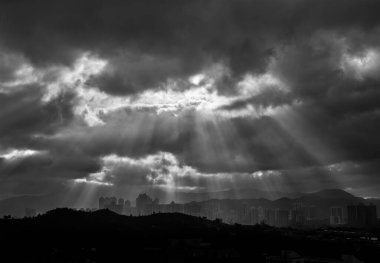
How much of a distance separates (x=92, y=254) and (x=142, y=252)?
9138 millimetres

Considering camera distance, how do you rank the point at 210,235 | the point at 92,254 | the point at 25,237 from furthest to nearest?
1. the point at 210,235
2. the point at 25,237
3. the point at 92,254

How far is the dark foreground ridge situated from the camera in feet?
277

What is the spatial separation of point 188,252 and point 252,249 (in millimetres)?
17208

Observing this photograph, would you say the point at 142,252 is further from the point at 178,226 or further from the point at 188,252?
the point at 178,226

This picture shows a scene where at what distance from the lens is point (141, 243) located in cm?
10031

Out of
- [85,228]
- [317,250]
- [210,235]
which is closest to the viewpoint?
[317,250]

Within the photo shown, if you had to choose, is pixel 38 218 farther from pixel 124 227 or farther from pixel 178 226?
pixel 178 226

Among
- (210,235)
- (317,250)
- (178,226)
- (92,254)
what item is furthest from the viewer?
(178,226)

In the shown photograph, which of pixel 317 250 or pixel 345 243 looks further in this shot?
pixel 345 243

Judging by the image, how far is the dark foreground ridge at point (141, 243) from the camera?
277 feet

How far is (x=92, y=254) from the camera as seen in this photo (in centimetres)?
8406

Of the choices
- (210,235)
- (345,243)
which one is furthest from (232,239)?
(345,243)

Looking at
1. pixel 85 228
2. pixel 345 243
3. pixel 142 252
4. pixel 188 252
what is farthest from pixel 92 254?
pixel 345 243

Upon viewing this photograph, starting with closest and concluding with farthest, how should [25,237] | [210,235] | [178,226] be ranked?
[25,237] < [210,235] < [178,226]
